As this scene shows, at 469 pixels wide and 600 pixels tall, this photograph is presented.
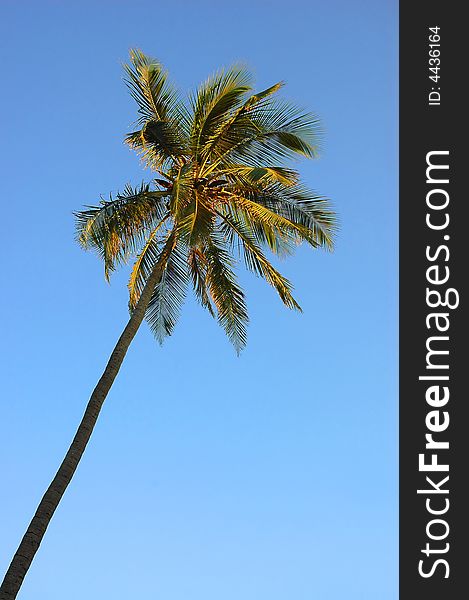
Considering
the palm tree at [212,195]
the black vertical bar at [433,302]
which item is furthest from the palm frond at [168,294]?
the black vertical bar at [433,302]

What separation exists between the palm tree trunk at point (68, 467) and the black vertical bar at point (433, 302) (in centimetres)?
479

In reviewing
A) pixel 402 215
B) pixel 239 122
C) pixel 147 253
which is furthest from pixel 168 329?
pixel 402 215

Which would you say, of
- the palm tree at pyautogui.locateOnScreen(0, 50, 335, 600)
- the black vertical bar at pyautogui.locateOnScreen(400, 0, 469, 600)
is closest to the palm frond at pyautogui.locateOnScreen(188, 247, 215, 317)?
the palm tree at pyautogui.locateOnScreen(0, 50, 335, 600)

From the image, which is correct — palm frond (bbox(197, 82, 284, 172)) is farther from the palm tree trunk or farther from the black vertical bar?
the black vertical bar

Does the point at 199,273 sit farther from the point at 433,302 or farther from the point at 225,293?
the point at 433,302

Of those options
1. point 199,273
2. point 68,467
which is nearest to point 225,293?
point 199,273

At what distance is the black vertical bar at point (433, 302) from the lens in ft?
30.9

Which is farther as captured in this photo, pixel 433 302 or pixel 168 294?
pixel 168 294

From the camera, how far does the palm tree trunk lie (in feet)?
34.0

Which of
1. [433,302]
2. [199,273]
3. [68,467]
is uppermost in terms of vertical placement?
[199,273]

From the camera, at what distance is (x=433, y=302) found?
10.4 m

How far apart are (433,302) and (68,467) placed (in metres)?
5.67

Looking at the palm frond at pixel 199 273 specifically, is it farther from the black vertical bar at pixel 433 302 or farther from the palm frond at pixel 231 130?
the black vertical bar at pixel 433 302

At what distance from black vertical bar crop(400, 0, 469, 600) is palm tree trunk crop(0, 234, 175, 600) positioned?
479cm
